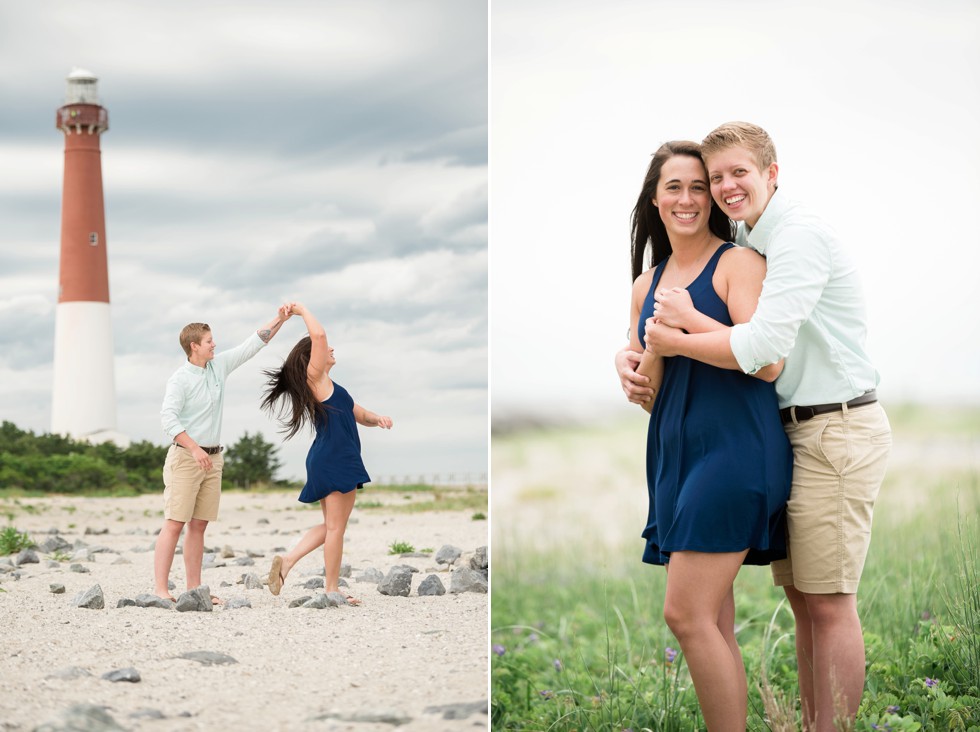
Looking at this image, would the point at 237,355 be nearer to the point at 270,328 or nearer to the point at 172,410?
the point at 270,328

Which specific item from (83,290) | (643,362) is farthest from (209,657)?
(83,290)

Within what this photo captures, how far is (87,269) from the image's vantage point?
1391cm

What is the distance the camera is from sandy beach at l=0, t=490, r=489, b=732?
9.37ft

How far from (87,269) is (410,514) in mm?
6861

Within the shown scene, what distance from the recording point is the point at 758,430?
2.46m

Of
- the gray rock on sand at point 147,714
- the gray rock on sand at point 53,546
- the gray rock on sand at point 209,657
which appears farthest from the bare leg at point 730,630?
the gray rock on sand at point 53,546

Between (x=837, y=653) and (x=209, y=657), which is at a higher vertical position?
(x=837, y=653)

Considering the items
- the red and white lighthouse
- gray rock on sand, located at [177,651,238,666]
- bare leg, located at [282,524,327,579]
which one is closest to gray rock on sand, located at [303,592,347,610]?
bare leg, located at [282,524,327,579]

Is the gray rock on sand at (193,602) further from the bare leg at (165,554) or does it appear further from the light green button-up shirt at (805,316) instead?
the light green button-up shirt at (805,316)

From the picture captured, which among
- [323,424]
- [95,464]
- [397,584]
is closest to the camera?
[323,424]

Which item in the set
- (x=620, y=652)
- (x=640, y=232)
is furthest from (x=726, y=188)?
(x=620, y=652)

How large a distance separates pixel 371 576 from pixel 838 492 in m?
3.48

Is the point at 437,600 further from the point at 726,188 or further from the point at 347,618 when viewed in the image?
the point at 726,188

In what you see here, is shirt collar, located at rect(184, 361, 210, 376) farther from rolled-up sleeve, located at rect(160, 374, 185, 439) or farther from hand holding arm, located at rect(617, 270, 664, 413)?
hand holding arm, located at rect(617, 270, 664, 413)
